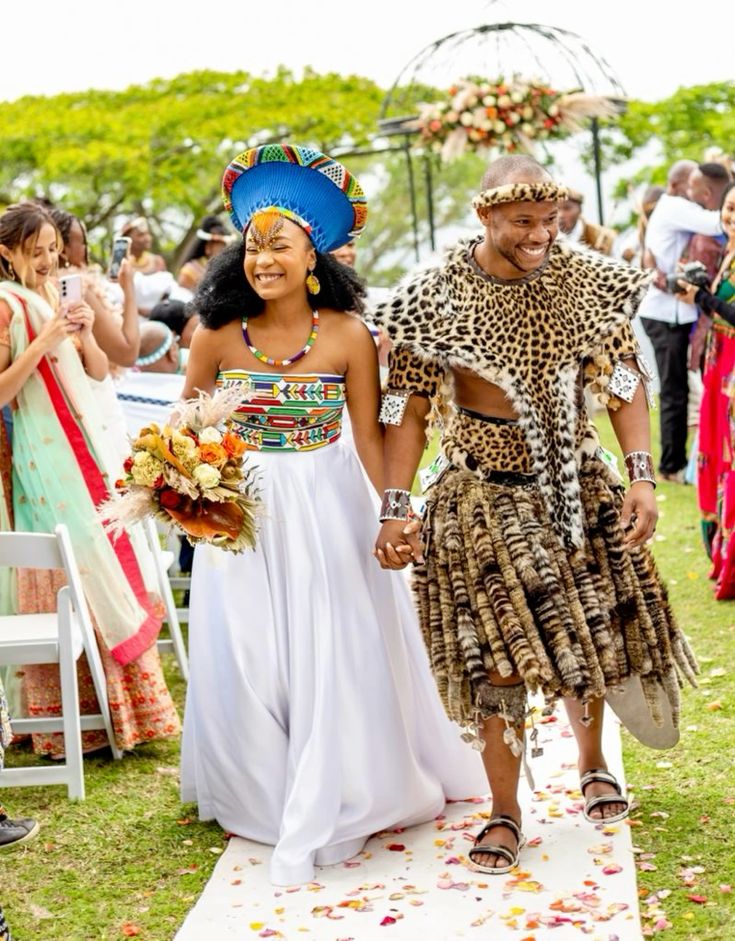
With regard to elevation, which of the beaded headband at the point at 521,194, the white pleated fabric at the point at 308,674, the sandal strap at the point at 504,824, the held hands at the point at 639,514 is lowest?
the sandal strap at the point at 504,824

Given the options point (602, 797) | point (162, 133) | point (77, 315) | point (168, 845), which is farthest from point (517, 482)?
point (162, 133)

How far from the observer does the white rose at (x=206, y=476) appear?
159 inches

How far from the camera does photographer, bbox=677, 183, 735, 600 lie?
689 cm

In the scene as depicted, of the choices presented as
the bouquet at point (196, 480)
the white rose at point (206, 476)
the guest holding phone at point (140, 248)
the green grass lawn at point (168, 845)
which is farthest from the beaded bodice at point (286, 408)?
the guest holding phone at point (140, 248)

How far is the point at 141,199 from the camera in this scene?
18.8 metres

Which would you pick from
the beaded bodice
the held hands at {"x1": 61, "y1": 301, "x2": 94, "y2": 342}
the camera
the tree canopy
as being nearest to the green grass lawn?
the beaded bodice

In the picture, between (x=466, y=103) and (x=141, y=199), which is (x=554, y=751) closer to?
(x=466, y=103)

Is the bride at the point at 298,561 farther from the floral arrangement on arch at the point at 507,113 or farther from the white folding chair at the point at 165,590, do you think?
the floral arrangement on arch at the point at 507,113

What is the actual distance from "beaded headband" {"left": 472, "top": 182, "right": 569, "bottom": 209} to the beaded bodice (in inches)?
32.1

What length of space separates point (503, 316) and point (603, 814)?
64.5 inches

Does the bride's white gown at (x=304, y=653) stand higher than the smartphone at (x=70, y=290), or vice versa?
the smartphone at (x=70, y=290)

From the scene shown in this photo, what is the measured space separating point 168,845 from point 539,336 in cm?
206

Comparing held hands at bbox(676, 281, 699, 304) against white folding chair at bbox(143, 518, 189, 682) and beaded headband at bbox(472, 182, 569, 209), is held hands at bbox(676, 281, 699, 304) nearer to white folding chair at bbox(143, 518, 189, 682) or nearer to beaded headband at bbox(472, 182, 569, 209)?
white folding chair at bbox(143, 518, 189, 682)

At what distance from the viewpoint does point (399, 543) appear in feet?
13.7
